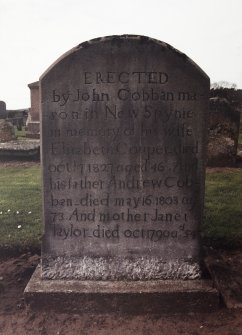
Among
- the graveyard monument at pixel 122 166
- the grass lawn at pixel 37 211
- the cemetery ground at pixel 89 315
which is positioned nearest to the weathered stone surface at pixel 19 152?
the grass lawn at pixel 37 211

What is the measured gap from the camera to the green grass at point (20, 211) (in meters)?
4.89

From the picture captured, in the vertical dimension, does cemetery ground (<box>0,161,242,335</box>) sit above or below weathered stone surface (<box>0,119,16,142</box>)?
below

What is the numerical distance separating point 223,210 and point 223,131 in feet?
11.8

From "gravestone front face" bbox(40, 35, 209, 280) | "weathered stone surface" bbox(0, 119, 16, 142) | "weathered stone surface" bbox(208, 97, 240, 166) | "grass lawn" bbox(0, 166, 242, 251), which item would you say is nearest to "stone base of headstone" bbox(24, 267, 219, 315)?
"gravestone front face" bbox(40, 35, 209, 280)

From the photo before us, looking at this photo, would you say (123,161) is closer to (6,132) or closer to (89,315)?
(89,315)

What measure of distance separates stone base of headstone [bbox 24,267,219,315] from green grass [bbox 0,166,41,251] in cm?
135

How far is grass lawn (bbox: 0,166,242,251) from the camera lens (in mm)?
4891

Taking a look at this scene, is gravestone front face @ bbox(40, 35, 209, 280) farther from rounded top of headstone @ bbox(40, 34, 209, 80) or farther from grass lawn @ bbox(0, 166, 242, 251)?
grass lawn @ bbox(0, 166, 242, 251)

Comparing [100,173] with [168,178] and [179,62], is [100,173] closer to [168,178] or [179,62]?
[168,178]

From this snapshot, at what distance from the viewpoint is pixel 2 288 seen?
3879 millimetres

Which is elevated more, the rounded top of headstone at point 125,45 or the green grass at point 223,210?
the rounded top of headstone at point 125,45

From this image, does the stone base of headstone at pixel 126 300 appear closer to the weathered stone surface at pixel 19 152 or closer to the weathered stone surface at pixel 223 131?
the weathered stone surface at pixel 223 131

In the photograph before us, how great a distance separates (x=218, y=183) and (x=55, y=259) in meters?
4.81

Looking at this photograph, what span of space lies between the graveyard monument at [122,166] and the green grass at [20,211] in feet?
4.00
